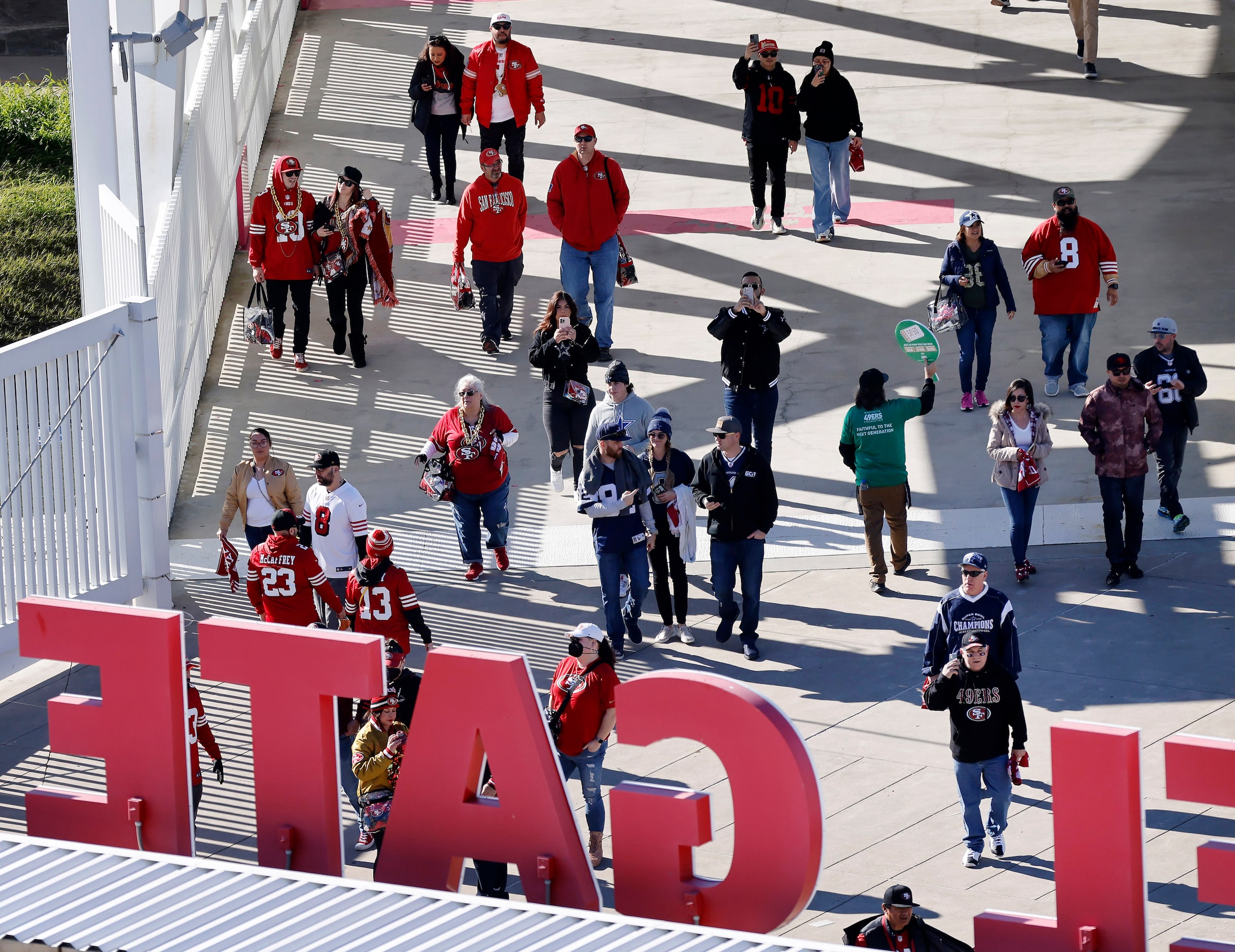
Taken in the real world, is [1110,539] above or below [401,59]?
below

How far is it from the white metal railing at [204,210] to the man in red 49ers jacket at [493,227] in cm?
262

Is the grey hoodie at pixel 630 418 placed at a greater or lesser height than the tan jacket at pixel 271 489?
greater

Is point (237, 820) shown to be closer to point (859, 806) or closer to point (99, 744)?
point (99, 744)

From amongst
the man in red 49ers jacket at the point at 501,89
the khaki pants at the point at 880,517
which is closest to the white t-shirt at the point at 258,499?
the khaki pants at the point at 880,517

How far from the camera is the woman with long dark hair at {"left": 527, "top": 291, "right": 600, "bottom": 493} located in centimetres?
1574

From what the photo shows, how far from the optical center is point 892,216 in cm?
2181

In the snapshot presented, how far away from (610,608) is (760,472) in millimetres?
1500

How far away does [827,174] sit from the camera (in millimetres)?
20969

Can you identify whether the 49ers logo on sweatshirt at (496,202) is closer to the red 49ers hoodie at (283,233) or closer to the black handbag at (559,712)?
the red 49ers hoodie at (283,233)

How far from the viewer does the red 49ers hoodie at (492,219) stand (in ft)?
59.6

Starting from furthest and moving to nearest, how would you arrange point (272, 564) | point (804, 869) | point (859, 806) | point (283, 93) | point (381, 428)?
1. point (283, 93)
2. point (381, 428)
3. point (272, 564)
4. point (859, 806)
5. point (804, 869)

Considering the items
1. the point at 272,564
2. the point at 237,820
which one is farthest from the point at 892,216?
the point at 237,820

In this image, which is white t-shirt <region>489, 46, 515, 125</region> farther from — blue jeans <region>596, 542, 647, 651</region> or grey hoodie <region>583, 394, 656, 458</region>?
blue jeans <region>596, 542, 647, 651</region>

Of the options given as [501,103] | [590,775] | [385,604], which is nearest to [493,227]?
[501,103]
